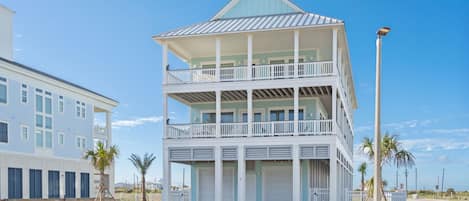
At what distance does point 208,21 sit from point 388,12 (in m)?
8.93

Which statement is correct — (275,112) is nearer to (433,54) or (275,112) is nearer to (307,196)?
(307,196)

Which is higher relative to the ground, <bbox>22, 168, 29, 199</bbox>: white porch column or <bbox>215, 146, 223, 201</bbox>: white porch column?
<bbox>215, 146, 223, 201</bbox>: white porch column

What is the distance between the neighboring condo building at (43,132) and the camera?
103 feet

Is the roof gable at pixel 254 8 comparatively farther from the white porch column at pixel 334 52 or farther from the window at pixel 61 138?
the window at pixel 61 138

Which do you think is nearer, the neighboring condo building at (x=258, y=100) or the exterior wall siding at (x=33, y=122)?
the neighboring condo building at (x=258, y=100)

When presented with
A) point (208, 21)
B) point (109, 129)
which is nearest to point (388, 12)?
point (208, 21)

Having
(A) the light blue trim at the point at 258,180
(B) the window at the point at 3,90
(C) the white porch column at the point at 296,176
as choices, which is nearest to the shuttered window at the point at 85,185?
(B) the window at the point at 3,90

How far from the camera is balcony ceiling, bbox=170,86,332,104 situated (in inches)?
951

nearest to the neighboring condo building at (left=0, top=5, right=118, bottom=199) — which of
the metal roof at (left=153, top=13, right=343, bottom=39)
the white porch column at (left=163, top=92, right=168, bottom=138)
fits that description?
the white porch column at (left=163, top=92, right=168, bottom=138)

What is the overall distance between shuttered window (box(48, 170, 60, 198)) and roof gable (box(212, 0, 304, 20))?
17.8 metres

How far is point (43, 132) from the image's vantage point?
35.1 meters

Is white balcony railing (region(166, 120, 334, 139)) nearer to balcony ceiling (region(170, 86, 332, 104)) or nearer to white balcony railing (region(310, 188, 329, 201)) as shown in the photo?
balcony ceiling (region(170, 86, 332, 104))

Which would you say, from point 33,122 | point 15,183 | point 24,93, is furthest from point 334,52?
point 15,183

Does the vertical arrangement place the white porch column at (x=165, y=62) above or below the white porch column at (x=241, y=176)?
above
